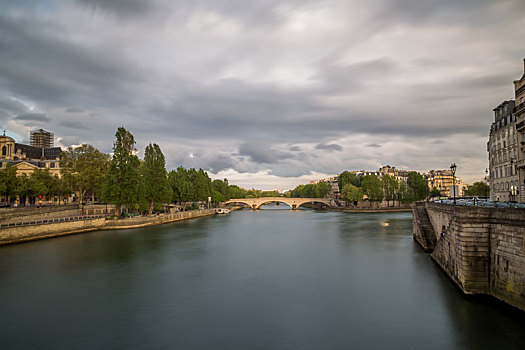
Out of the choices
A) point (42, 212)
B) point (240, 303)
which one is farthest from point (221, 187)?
point (240, 303)

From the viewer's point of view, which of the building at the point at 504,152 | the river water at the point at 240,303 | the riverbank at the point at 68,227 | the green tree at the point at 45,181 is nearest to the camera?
the river water at the point at 240,303

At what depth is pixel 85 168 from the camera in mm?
53250

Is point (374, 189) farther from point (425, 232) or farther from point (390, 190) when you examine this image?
point (425, 232)

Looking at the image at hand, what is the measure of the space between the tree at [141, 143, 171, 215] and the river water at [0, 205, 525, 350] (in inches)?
1001

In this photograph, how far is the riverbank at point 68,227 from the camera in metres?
31.2

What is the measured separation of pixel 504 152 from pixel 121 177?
45.0 metres

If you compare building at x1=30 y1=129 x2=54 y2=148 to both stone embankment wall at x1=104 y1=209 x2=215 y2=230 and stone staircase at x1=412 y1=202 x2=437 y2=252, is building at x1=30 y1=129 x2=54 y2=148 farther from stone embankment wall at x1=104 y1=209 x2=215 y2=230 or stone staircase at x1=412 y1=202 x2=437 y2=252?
stone staircase at x1=412 y1=202 x2=437 y2=252

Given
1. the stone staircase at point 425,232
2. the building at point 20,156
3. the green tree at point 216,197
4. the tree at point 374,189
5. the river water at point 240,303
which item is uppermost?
the building at point 20,156

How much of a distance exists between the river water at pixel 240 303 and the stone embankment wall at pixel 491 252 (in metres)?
0.78

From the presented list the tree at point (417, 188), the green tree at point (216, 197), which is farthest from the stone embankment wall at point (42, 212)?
the tree at point (417, 188)

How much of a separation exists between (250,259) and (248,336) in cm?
1402

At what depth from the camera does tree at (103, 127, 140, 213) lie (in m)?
44.4

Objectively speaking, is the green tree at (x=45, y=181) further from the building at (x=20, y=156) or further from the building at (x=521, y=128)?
the building at (x=521, y=128)

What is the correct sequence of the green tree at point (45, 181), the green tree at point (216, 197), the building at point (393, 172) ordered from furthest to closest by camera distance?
1. the building at point (393, 172)
2. the green tree at point (216, 197)
3. the green tree at point (45, 181)
